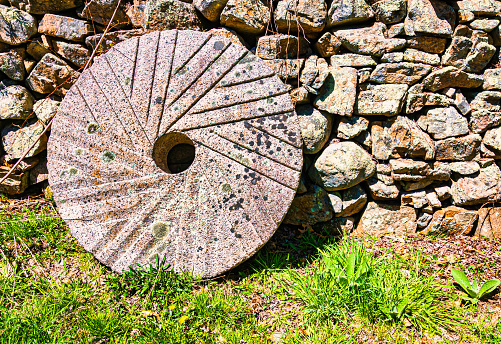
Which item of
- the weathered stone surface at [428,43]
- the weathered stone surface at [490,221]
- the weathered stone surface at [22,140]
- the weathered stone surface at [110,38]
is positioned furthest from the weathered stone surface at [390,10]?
the weathered stone surface at [22,140]

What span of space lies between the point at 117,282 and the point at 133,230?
35 cm

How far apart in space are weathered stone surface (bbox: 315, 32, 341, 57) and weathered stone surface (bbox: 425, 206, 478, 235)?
5.16 feet

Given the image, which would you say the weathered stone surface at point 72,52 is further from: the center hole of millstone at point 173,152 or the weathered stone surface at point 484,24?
the weathered stone surface at point 484,24

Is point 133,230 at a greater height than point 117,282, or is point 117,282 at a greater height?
point 133,230

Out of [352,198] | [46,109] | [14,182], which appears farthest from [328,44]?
[14,182]

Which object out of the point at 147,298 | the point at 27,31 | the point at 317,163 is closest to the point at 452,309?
the point at 317,163

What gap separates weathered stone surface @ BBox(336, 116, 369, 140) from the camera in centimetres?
253

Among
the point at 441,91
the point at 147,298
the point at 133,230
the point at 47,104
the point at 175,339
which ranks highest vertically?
the point at 47,104

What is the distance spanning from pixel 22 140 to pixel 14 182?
0.39 m

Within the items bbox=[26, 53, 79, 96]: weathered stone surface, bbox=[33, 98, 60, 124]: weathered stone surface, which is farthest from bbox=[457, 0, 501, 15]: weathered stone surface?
bbox=[33, 98, 60, 124]: weathered stone surface

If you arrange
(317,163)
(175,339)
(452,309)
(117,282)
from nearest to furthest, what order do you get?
(175,339) < (452,309) < (117,282) < (317,163)

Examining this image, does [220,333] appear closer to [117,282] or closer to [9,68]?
[117,282]

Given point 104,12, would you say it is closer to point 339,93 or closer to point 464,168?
point 339,93

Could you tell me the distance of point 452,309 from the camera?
1966 mm
